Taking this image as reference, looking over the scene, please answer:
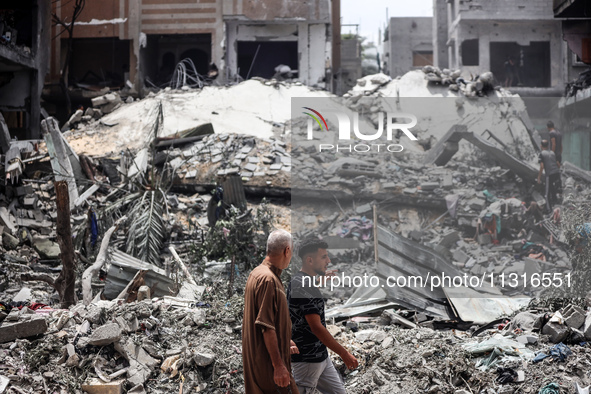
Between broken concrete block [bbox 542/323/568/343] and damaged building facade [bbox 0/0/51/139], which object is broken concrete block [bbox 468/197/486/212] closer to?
broken concrete block [bbox 542/323/568/343]

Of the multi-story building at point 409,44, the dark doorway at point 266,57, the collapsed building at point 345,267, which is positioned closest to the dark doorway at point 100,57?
the dark doorway at point 266,57

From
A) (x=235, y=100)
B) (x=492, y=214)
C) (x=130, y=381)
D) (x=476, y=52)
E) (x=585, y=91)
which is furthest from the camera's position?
(x=476, y=52)

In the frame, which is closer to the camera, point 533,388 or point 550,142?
point 533,388

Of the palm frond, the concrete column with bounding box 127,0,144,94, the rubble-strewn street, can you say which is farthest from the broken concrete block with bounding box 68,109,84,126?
the palm frond

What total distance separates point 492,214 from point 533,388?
2325mm

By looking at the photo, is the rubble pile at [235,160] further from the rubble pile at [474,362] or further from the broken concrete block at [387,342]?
the rubble pile at [474,362]

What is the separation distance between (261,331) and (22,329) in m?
2.98

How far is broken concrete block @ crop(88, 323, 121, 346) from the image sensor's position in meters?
5.15

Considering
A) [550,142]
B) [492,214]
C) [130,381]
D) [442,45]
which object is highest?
[442,45]

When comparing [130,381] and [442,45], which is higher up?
[442,45]

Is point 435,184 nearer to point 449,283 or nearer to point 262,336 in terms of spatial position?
point 449,283

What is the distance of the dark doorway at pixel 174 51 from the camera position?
77.9ft

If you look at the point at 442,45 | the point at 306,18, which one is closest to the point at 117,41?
the point at 306,18

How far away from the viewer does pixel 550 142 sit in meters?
7.10
